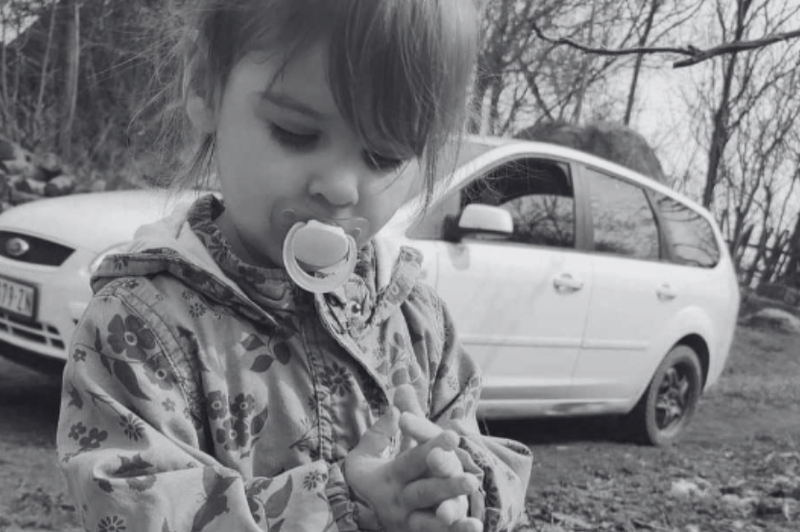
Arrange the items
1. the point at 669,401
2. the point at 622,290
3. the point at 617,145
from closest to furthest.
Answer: the point at 622,290 → the point at 669,401 → the point at 617,145

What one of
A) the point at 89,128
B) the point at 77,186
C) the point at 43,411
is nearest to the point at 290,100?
the point at 43,411

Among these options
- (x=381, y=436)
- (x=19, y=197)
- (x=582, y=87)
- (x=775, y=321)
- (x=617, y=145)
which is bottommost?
(x=775, y=321)

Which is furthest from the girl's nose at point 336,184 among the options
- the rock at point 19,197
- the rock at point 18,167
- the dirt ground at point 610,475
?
the rock at point 18,167

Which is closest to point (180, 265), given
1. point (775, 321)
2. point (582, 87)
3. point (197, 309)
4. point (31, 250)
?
point (197, 309)

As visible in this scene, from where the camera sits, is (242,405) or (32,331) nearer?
(242,405)

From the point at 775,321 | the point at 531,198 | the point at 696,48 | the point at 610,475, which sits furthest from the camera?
the point at 775,321

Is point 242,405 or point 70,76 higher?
point 70,76

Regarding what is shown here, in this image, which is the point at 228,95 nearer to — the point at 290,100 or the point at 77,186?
the point at 290,100

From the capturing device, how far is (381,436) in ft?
3.77

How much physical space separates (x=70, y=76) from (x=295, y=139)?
9414mm

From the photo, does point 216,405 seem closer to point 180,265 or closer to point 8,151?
point 180,265

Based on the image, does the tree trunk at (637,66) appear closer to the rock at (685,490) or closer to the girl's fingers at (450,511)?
the rock at (685,490)

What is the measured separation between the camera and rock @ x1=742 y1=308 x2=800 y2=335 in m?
12.6

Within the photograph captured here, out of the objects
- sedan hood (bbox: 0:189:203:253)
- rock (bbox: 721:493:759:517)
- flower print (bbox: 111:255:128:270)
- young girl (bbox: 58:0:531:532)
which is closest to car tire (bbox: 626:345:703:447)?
rock (bbox: 721:493:759:517)
